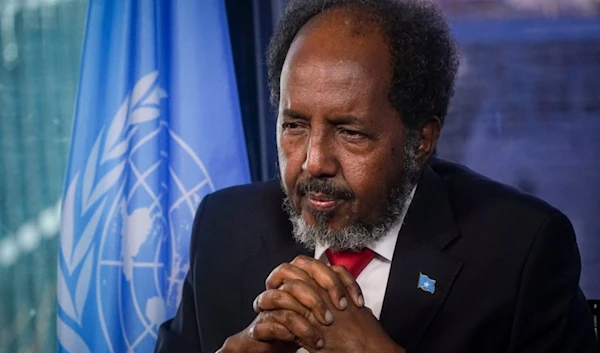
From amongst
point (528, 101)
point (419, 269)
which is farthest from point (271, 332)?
point (528, 101)

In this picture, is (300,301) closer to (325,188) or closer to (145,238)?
(325,188)

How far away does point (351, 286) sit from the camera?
6.43ft

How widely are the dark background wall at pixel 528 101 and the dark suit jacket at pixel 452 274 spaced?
81 cm

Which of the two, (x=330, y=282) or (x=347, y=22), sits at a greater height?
(x=347, y=22)

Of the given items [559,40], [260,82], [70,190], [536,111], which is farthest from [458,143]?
[70,190]

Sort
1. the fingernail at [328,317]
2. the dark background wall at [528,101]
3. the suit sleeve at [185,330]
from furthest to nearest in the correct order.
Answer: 1. the dark background wall at [528,101]
2. the suit sleeve at [185,330]
3. the fingernail at [328,317]

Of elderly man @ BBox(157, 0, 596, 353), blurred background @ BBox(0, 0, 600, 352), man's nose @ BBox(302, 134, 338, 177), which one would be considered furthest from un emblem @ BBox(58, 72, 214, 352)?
man's nose @ BBox(302, 134, 338, 177)

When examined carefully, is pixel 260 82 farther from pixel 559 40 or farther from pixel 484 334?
pixel 484 334

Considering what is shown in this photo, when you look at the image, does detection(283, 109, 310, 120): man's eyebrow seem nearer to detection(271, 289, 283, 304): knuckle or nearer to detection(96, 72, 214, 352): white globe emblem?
detection(271, 289, 283, 304): knuckle

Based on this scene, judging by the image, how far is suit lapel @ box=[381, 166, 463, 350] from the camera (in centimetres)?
214

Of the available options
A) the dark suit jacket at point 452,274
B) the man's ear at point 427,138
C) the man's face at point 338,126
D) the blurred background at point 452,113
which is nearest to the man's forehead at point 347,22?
the man's face at point 338,126

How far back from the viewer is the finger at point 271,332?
6.34 feet

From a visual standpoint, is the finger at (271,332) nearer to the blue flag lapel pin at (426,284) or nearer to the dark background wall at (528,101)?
the blue flag lapel pin at (426,284)

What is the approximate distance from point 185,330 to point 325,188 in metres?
0.69
